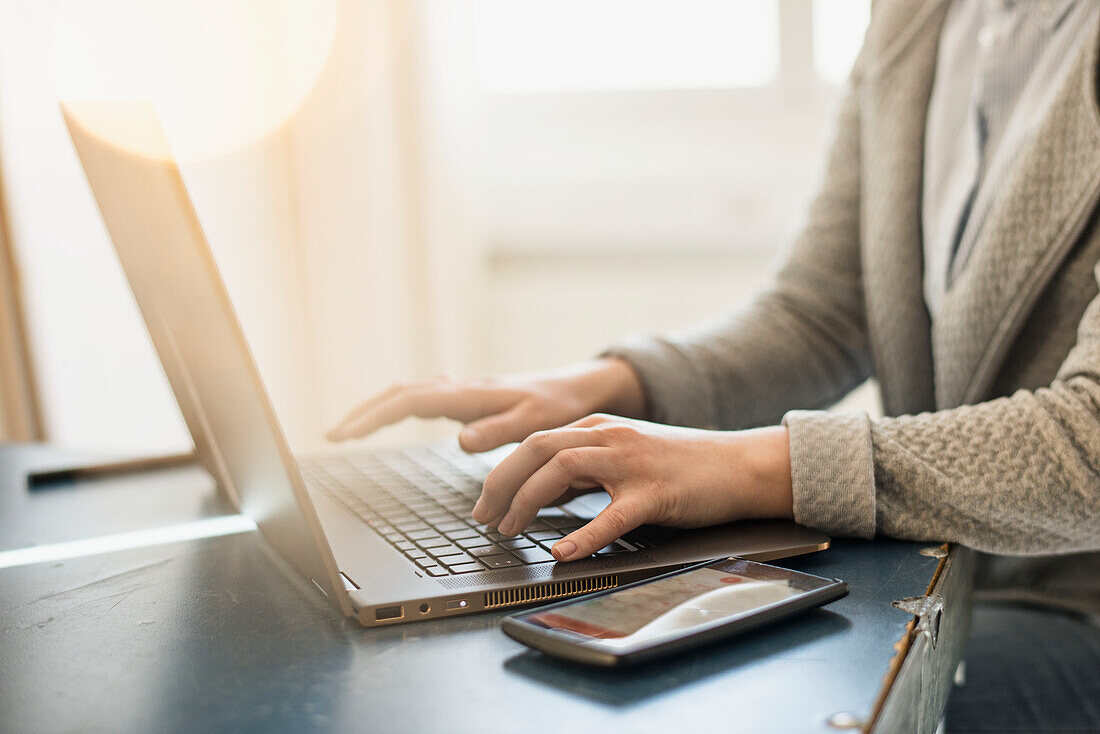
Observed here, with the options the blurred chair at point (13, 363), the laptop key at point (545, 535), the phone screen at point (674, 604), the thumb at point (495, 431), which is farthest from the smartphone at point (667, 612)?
the blurred chair at point (13, 363)

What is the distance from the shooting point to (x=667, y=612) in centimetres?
44

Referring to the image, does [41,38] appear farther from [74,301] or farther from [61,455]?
[61,455]

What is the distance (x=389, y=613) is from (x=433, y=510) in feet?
0.61

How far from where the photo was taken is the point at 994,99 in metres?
0.85

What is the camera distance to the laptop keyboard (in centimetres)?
54

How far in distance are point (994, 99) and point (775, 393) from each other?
1.08 ft

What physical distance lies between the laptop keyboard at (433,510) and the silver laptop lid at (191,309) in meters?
0.07

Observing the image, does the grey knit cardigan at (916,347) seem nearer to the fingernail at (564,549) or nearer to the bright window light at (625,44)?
the fingernail at (564,549)

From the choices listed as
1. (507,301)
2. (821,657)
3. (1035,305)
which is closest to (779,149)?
(507,301)

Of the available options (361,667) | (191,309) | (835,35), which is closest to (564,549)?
(361,667)

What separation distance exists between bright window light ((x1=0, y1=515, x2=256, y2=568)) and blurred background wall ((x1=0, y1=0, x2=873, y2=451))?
1220mm

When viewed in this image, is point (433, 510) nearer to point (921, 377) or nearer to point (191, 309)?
point (191, 309)

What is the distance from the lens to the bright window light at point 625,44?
198 centimetres

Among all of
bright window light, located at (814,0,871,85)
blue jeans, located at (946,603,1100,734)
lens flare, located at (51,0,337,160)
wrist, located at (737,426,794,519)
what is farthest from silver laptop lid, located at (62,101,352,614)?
bright window light, located at (814,0,871,85)
